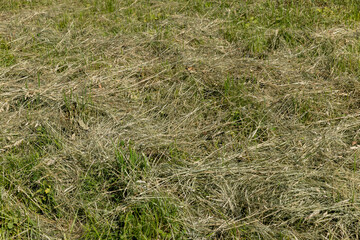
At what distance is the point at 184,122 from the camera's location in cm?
335

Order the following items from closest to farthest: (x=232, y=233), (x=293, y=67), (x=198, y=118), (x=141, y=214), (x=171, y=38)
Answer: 1. (x=232, y=233)
2. (x=141, y=214)
3. (x=198, y=118)
4. (x=293, y=67)
5. (x=171, y=38)

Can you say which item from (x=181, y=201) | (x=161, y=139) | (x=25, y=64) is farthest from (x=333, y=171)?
(x=25, y=64)

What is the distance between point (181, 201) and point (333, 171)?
985mm

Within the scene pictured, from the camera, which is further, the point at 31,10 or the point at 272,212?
the point at 31,10

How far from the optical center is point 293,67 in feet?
13.2

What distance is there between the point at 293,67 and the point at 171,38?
133 cm

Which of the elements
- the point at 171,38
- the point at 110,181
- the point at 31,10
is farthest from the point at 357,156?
the point at 31,10

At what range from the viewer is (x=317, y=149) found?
2889 mm

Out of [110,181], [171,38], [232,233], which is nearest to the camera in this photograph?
[232,233]

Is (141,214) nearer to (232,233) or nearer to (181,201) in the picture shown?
(181,201)

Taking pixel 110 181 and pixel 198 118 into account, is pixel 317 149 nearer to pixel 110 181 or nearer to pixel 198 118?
pixel 198 118

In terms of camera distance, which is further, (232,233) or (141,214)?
(141,214)

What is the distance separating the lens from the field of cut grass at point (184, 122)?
98.4 inches

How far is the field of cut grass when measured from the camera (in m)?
2.50
